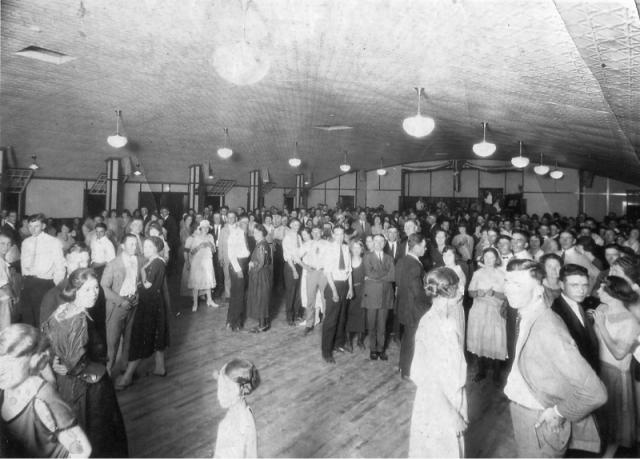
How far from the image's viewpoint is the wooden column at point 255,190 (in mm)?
18953

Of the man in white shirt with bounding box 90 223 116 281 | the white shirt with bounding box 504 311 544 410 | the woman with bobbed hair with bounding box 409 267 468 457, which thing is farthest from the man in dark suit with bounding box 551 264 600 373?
the man in white shirt with bounding box 90 223 116 281

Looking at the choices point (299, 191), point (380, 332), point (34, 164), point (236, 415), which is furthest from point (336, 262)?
point (299, 191)

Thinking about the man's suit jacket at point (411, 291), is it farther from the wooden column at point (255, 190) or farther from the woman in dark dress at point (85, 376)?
the wooden column at point (255, 190)

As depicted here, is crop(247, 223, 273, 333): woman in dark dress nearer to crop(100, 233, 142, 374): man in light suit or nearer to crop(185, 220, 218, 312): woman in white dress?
crop(185, 220, 218, 312): woman in white dress

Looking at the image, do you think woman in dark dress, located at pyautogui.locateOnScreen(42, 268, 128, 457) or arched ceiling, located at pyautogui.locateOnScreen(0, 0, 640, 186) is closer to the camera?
woman in dark dress, located at pyautogui.locateOnScreen(42, 268, 128, 457)

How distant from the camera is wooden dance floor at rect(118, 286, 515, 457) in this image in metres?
3.41

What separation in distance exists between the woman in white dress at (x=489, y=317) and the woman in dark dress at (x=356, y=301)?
1.42 metres

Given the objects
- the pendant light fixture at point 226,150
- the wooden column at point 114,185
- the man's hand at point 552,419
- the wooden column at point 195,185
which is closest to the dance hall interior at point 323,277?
the man's hand at point 552,419

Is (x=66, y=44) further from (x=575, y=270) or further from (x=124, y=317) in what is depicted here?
(x=575, y=270)

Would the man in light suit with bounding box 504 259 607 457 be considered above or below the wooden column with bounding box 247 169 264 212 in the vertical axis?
below

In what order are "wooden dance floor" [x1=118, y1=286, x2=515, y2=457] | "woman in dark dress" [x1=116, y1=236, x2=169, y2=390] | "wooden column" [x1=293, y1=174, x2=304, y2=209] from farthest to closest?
"wooden column" [x1=293, y1=174, x2=304, y2=209] → "woman in dark dress" [x1=116, y1=236, x2=169, y2=390] → "wooden dance floor" [x1=118, y1=286, x2=515, y2=457]

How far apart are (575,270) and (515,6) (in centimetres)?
243

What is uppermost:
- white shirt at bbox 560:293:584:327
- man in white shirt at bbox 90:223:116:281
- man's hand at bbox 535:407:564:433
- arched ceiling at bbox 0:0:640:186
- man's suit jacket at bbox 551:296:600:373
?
arched ceiling at bbox 0:0:640:186

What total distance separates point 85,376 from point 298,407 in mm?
2053
